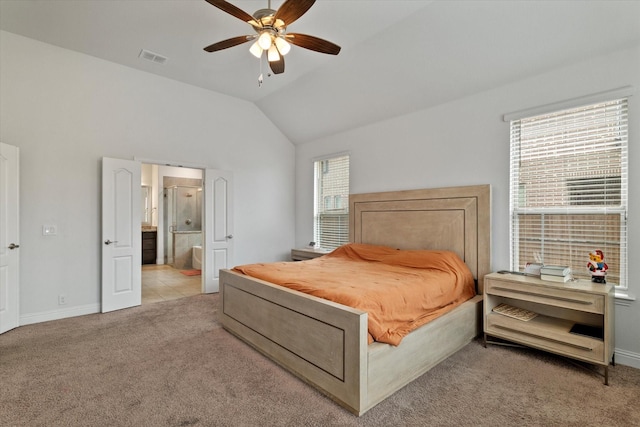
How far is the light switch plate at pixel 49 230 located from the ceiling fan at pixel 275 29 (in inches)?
114

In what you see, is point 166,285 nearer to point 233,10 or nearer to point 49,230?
point 49,230

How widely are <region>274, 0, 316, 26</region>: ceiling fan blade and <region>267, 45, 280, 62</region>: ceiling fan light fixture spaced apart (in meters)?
0.32

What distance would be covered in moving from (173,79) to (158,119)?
0.64 metres

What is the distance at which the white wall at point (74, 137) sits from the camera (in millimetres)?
3537

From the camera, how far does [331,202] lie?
5410mm

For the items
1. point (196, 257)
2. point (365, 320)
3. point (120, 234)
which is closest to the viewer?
point (365, 320)

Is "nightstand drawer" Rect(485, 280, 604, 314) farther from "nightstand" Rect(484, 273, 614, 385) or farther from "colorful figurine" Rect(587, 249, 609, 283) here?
"colorful figurine" Rect(587, 249, 609, 283)

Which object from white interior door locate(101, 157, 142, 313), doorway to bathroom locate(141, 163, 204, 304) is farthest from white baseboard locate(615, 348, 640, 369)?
doorway to bathroom locate(141, 163, 204, 304)

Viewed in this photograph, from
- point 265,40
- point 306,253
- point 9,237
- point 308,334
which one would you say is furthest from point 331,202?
point 9,237

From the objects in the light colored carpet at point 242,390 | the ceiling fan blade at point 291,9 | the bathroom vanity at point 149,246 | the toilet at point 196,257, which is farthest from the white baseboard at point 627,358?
the bathroom vanity at point 149,246

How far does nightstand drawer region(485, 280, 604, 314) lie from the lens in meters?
2.34

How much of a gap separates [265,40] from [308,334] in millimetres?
2275

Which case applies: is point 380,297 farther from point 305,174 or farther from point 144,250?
point 144,250

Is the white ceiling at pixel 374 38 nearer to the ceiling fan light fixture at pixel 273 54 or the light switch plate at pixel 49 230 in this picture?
the ceiling fan light fixture at pixel 273 54
